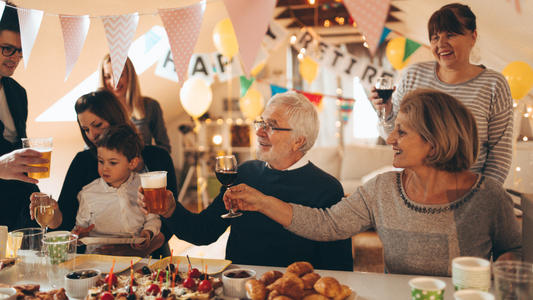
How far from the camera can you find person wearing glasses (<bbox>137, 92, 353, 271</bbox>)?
5.65 feet

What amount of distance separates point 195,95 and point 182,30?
2993mm

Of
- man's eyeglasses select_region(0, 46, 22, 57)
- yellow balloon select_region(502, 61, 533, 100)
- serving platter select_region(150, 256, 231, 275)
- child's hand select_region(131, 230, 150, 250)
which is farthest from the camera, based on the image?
yellow balloon select_region(502, 61, 533, 100)

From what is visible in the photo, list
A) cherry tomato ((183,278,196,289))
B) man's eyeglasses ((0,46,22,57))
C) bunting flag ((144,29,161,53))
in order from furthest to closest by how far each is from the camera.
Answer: bunting flag ((144,29,161,53))
man's eyeglasses ((0,46,22,57))
cherry tomato ((183,278,196,289))

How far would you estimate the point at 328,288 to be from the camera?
1.06 m

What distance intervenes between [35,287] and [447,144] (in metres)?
1.38

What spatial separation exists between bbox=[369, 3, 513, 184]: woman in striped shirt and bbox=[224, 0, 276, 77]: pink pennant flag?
0.82 metres

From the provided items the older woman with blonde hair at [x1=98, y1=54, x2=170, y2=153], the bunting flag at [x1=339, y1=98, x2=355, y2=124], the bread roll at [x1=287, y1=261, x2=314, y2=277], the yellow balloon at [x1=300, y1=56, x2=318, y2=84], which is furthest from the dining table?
the bunting flag at [x1=339, y1=98, x2=355, y2=124]

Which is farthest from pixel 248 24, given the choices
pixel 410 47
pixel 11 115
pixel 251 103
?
pixel 251 103

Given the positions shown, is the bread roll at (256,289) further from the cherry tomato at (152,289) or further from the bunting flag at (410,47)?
the bunting flag at (410,47)

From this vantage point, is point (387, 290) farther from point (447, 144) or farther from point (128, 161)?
point (128, 161)

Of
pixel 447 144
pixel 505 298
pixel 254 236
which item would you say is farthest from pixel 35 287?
pixel 447 144

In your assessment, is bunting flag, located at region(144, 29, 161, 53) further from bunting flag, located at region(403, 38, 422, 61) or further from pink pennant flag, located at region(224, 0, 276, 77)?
pink pennant flag, located at region(224, 0, 276, 77)

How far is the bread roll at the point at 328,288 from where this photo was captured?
106cm

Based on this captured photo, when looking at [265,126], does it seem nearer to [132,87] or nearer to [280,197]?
[280,197]
